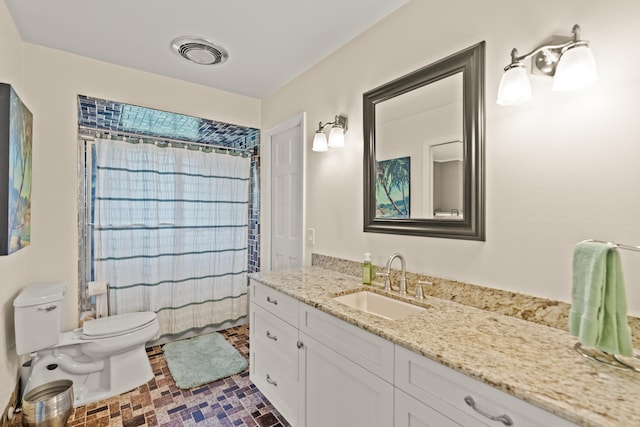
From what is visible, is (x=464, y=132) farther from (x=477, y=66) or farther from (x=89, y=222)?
(x=89, y=222)

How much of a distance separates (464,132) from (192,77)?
2353 millimetres

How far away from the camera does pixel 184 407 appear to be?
1969mm

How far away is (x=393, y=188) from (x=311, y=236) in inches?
36.3

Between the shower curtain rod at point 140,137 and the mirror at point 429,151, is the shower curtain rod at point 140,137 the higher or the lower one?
the higher one

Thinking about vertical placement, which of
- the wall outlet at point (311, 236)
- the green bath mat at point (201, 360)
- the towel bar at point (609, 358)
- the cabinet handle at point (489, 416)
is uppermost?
the wall outlet at point (311, 236)

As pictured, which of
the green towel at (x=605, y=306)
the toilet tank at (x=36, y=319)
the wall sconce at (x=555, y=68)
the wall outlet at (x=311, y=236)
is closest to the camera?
the green towel at (x=605, y=306)

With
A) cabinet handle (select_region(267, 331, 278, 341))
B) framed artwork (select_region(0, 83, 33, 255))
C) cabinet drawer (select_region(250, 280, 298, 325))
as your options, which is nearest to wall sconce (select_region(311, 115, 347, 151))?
cabinet drawer (select_region(250, 280, 298, 325))

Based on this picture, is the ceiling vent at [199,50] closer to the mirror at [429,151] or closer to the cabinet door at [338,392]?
the mirror at [429,151]

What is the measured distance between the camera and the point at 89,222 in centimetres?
260

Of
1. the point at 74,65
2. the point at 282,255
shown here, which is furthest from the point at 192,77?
the point at 282,255

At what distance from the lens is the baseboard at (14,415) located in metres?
1.67

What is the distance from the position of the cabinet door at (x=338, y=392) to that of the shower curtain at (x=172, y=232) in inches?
72.6

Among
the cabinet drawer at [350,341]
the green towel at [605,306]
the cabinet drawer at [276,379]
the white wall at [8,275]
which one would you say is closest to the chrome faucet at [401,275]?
the cabinet drawer at [350,341]

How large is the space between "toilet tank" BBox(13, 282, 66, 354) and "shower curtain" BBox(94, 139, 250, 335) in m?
0.66
